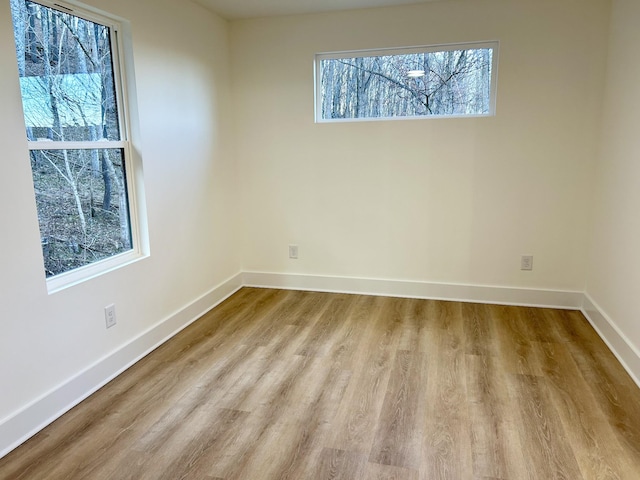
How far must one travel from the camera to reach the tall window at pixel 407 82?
362 cm

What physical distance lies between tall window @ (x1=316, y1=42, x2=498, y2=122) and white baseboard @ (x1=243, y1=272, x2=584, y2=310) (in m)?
1.44

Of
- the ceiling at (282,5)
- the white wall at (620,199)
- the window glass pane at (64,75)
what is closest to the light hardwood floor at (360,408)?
the white wall at (620,199)

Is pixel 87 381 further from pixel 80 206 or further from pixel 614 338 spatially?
pixel 614 338

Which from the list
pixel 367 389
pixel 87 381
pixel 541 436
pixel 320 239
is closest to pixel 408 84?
pixel 320 239

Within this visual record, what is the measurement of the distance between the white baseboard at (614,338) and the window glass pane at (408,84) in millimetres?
1695

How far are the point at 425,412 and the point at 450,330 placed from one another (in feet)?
3.59

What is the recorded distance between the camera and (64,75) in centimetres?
241

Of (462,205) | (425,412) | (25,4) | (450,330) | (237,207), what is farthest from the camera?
(237,207)

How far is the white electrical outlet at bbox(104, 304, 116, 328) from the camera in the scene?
2.64 meters

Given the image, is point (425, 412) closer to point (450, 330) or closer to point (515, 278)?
point (450, 330)

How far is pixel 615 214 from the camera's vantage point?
9.98ft

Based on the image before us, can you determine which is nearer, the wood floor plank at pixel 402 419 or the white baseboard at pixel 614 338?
the wood floor plank at pixel 402 419

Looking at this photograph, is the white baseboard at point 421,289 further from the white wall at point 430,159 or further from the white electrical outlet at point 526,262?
the white electrical outlet at point 526,262

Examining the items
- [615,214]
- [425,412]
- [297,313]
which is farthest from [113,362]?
[615,214]
